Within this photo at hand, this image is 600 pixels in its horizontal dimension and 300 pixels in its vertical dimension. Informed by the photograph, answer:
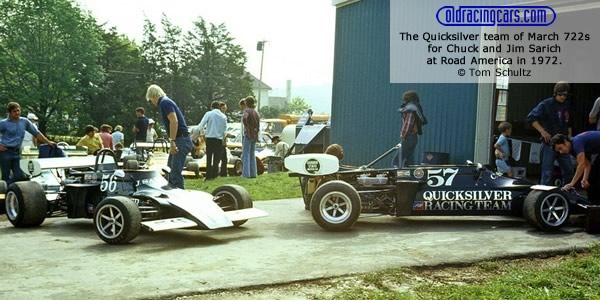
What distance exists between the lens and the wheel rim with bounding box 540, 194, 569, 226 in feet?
25.6

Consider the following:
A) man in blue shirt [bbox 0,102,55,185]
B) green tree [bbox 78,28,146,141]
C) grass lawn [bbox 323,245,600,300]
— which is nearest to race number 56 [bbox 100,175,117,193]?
man in blue shirt [bbox 0,102,55,185]

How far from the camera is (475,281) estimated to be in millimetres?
5734

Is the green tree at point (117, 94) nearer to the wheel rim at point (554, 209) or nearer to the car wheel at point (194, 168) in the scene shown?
the car wheel at point (194, 168)

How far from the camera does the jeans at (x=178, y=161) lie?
8883mm

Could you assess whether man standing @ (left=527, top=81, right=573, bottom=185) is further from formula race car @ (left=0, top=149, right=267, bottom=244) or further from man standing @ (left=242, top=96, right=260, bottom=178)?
man standing @ (left=242, top=96, right=260, bottom=178)

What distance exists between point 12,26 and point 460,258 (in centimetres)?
5360

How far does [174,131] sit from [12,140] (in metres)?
3.24

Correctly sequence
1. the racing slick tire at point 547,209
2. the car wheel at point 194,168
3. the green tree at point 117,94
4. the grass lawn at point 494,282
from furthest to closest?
1. the green tree at point 117,94
2. the car wheel at point 194,168
3. the racing slick tire at point 547,209
4. the grass lawn at point 494,282

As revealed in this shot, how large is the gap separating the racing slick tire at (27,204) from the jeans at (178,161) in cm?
157

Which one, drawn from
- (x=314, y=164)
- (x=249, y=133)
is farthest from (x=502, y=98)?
(x=314, y=164)

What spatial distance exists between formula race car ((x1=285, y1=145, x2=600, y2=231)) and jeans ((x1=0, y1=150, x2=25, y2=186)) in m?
4.63

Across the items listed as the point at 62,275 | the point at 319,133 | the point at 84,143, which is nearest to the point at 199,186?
the point at 84,143

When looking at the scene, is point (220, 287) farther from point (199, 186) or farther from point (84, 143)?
point (84, 143)

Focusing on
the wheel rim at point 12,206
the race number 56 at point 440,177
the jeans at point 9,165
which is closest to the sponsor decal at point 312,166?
the race number 56 at point 440,177
